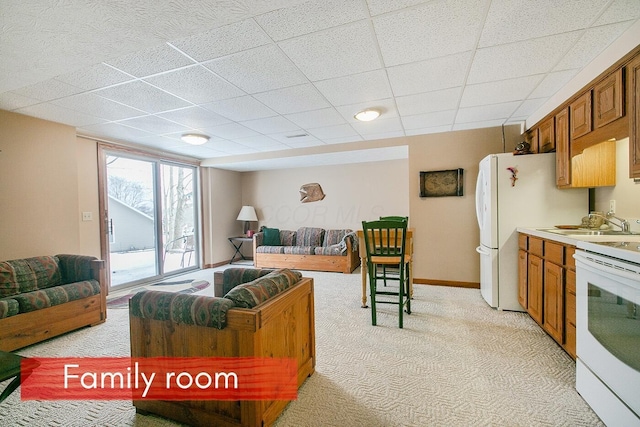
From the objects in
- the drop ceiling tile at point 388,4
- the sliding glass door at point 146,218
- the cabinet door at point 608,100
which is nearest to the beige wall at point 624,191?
the cabinet door at point 608,100

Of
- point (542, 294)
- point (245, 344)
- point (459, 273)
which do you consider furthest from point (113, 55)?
point (459, 273)

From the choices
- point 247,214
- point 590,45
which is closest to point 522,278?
point 590,45

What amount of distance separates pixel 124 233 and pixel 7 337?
248 centimetres

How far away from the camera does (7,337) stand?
2.23 m

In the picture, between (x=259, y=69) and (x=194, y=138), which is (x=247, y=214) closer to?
(x=194, y=138)

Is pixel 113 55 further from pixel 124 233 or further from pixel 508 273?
pixel 508 273

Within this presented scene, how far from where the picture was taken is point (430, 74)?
229 centimetres

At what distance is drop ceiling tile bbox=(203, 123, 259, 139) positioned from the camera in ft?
11.9

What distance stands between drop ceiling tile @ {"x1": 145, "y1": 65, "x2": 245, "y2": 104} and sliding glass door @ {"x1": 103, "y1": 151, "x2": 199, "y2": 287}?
2.41 metres

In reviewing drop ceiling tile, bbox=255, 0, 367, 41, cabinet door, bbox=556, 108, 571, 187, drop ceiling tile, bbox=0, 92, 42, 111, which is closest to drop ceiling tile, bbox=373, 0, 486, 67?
drop ceiling tile, bbox=255, 0, 367, 41

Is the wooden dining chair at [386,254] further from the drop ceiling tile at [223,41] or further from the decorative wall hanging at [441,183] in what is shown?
the drop ceiling tile at [223,41]

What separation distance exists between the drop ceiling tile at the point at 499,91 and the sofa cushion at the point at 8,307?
4.51 meters

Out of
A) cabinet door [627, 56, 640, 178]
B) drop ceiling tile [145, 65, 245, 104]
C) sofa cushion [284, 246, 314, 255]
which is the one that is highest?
drop ceiling tile [145, 65, 245, 104]

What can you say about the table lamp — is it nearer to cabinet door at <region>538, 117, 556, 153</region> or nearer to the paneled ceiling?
the paneled ceiling
